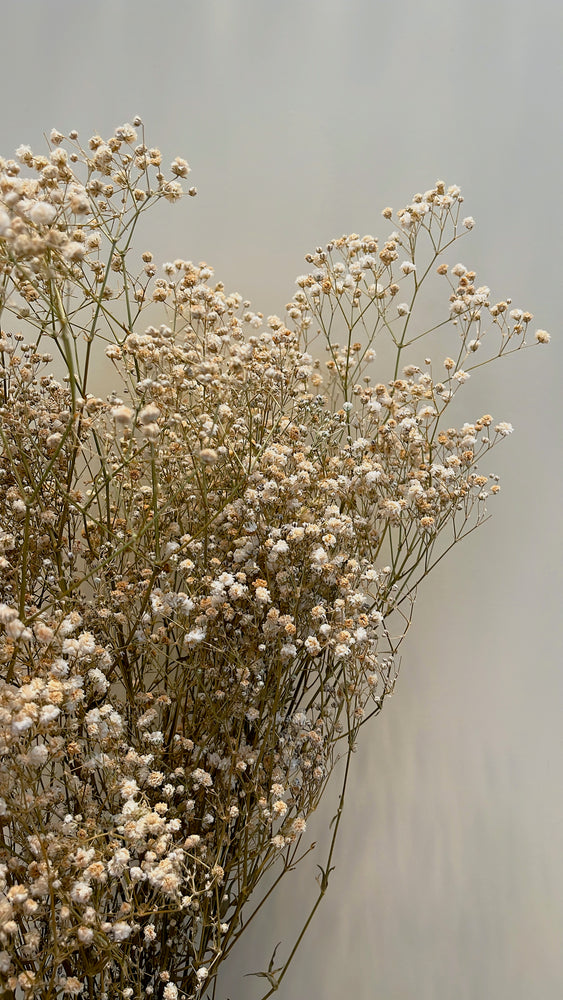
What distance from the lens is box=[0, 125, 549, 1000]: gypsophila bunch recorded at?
36.5 inches

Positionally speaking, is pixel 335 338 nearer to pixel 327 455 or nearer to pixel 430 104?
pixel 327 455

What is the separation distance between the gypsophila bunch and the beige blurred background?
26 cm

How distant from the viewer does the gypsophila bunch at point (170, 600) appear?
927 millimetres

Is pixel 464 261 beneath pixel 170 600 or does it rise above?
above

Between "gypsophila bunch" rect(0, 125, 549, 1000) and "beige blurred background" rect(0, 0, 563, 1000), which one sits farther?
"beige blurred background" rect(0, 0, 563, 1000)

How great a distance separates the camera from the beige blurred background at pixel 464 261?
148 cm

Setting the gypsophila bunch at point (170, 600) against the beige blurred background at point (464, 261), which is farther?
the beige blurred background at point (464, 261)

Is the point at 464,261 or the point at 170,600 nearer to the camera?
the point at 170,600

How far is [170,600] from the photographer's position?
105cm

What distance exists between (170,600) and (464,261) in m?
0.93

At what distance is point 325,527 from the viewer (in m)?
1.08

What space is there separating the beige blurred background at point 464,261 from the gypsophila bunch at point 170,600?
258 millimetres

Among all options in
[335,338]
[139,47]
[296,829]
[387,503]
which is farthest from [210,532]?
[139,47]

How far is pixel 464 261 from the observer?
5.07 ft
